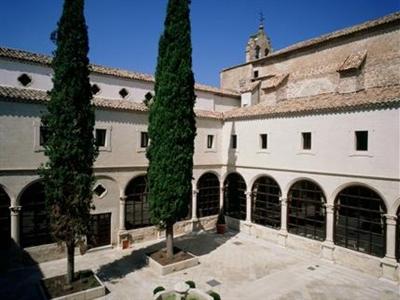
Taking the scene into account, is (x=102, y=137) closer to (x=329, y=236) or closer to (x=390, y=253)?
(x=329, y=236)

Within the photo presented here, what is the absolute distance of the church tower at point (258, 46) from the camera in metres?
26.9

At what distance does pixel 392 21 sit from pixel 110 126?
1591cm

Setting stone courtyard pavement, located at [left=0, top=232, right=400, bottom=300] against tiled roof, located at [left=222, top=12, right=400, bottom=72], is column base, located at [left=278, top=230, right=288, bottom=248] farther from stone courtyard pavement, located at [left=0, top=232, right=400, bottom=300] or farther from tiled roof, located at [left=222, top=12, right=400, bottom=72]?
tiled roof, located at [left=222, top=12, right=400, bottom=72]

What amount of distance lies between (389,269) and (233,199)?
32.9 ft

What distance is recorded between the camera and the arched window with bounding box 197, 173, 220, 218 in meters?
19.4

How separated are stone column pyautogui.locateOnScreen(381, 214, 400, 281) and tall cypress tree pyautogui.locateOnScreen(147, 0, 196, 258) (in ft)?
28.6

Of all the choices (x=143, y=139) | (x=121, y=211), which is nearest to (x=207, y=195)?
(x=143, y=139)

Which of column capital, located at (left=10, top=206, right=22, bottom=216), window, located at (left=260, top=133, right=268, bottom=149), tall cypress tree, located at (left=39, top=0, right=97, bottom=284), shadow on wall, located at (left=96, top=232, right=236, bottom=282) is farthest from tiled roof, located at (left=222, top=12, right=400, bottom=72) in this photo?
column capital, located at (left=10, top=206, right=22, bottom=216)

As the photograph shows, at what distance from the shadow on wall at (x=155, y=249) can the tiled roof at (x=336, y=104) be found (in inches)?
304

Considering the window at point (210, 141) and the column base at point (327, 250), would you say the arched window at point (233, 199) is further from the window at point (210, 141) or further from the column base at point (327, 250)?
the column base at point (327, 250)

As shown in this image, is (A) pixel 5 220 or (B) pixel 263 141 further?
(B) pixel 263 141

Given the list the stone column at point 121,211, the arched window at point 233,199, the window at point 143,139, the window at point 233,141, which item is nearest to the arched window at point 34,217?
the stone column at point 121,211

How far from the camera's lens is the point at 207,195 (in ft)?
64.7

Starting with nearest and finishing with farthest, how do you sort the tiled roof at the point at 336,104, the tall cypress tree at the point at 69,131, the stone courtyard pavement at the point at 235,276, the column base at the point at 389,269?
the tall cypress tree at the point at 69,131
the stone courtyard pavement at the point at 235,276
the column base at the point at 389,269
the tiled roof at the point at 336,104
